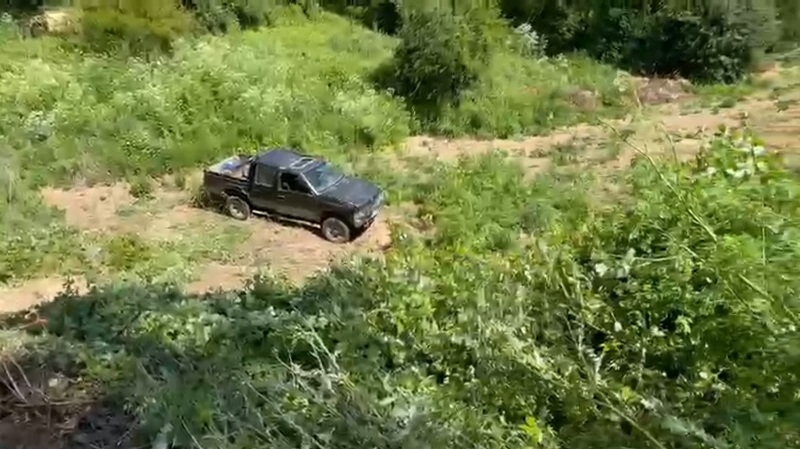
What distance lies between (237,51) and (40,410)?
12.6 meters

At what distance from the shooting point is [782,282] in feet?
8.89

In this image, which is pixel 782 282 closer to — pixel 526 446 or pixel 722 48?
pixel 526 446

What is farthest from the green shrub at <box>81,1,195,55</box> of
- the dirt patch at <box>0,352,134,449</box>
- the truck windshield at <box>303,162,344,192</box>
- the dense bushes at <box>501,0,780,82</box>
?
the dirt patch at <box>0,352,134,449</box>

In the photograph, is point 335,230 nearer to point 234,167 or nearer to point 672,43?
point 234,167

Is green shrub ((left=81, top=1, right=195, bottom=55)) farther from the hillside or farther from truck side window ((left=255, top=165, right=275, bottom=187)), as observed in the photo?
truck side window ((left=255, top=165, right=275, bottom=187))

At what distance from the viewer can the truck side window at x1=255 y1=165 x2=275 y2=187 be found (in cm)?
→ 1155

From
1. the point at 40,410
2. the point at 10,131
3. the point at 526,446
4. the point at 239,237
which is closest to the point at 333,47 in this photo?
the point at 10,131

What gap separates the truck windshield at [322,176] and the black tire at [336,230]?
0.42 metres

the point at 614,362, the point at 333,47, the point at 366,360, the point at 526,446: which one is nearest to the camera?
the point at 526,446

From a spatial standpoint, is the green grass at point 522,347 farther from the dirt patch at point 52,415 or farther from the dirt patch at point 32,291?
the dirt patch at point 32,291

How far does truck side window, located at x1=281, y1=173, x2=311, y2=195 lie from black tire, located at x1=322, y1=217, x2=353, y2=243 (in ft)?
1.57

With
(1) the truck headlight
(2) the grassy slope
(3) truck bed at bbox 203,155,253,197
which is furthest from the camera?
(2) the grassy slope

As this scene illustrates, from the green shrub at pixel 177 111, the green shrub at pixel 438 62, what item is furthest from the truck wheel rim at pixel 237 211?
the green shrub at pixel 438 62

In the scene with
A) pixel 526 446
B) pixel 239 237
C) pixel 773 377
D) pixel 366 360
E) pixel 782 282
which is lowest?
pixel 239 237
